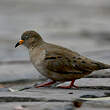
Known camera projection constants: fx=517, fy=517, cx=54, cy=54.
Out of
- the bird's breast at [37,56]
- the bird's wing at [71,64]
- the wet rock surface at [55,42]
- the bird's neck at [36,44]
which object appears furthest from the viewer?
the bird's neck at [36,44]

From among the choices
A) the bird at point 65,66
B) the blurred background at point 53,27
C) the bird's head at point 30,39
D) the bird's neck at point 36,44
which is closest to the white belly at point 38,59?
the bird at point 65,66

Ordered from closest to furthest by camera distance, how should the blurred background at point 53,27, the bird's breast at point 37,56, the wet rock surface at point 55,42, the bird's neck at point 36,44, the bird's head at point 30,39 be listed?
the wet rock surface at point 55,42 < the bird's breast at point 37,56 < the bird's neck at point 36,44 < the bird's head at point 30,39 < the blurred background at point 53,27

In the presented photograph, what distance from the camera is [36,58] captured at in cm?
702

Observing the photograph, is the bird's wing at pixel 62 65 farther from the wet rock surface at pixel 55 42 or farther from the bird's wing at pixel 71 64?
the wet rock surface at pixel 55 42

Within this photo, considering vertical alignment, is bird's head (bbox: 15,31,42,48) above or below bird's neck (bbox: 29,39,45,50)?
above

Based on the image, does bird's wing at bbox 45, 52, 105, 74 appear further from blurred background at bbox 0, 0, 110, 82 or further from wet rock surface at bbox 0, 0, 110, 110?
blurred background at bbox 0, 0, 110, 82

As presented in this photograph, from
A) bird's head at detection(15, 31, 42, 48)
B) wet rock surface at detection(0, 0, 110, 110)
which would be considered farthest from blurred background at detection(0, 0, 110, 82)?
bird's head at detection(15, 31, 42, 48)

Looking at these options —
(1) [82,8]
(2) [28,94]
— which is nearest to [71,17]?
(1) [82,8]

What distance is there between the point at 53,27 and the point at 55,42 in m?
2.57

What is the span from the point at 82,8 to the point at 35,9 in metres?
1.65

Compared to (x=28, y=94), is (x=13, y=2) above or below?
above

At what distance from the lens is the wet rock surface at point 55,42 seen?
552 cm

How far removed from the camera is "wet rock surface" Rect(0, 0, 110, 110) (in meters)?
5.52

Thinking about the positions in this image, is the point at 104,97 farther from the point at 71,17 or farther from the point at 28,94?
the point at 71,17
